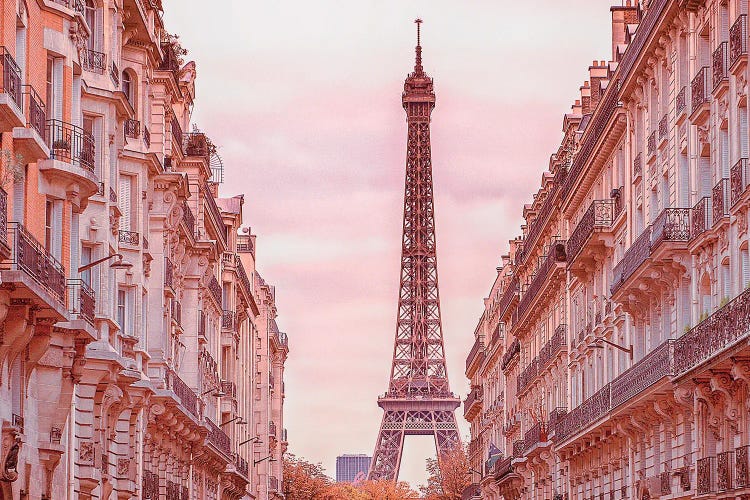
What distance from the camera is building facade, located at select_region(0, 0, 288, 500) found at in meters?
34.4

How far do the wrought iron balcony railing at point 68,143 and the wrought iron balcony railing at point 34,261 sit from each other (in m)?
2.63

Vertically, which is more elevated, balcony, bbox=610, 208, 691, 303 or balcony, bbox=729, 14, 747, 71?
balcony, bbox=729, 14, 747, 71

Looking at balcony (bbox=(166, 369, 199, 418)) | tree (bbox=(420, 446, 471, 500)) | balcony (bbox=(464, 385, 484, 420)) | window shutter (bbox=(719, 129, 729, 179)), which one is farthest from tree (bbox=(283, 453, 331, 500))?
window shutter (bbox=(719, 129, 729, 179))

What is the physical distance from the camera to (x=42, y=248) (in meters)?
34.8

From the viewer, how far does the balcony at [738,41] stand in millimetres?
40469

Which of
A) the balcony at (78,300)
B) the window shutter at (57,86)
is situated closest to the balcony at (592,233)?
the balcony at (78,300)

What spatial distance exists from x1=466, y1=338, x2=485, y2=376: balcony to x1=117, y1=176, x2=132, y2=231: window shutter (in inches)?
2786

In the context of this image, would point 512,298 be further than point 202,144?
Yes

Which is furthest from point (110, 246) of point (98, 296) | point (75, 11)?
point (75, 11)

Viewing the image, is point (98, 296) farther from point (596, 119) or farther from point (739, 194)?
point (596, 119)

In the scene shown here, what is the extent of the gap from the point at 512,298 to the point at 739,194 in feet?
184

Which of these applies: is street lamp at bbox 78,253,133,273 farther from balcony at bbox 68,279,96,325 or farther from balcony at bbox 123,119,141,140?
balcony at bbox 123,119,141,140

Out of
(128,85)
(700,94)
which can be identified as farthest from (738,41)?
(128,85)

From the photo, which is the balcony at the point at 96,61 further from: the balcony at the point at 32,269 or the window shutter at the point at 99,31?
the balcony at the point at 32,269
